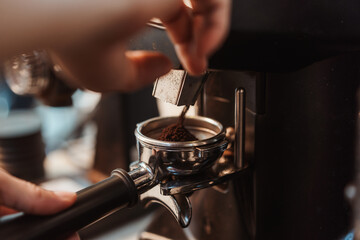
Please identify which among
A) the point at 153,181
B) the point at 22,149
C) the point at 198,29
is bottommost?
the point at 22,149

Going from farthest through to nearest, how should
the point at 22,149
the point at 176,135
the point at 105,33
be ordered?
the point at 22,149 < the point at 176,135 < the point at 105,33

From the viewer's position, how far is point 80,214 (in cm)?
33

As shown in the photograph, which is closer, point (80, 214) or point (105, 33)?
point (105, 33)

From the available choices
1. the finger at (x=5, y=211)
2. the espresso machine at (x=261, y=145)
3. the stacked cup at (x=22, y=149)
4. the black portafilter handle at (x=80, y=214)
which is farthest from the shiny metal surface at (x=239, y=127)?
the stacked cup at (x=22, y=149)

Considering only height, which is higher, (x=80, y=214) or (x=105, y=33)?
(x=105, y=33)

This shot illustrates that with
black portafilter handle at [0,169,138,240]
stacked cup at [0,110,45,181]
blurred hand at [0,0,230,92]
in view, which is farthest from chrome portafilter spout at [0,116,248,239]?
stacked cup at [0,110,45,181]

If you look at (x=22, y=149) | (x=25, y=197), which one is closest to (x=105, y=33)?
(x=25, y=197)

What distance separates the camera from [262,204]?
0.45 m

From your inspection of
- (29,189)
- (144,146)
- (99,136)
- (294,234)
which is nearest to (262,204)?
(294,234)

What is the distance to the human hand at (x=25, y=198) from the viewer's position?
0.31m

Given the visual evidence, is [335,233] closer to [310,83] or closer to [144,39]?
[310,83]

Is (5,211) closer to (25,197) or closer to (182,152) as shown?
(25,197)

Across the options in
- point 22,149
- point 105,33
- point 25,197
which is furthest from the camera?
point 22,149

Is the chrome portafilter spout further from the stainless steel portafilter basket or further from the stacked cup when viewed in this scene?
the stacked cup
